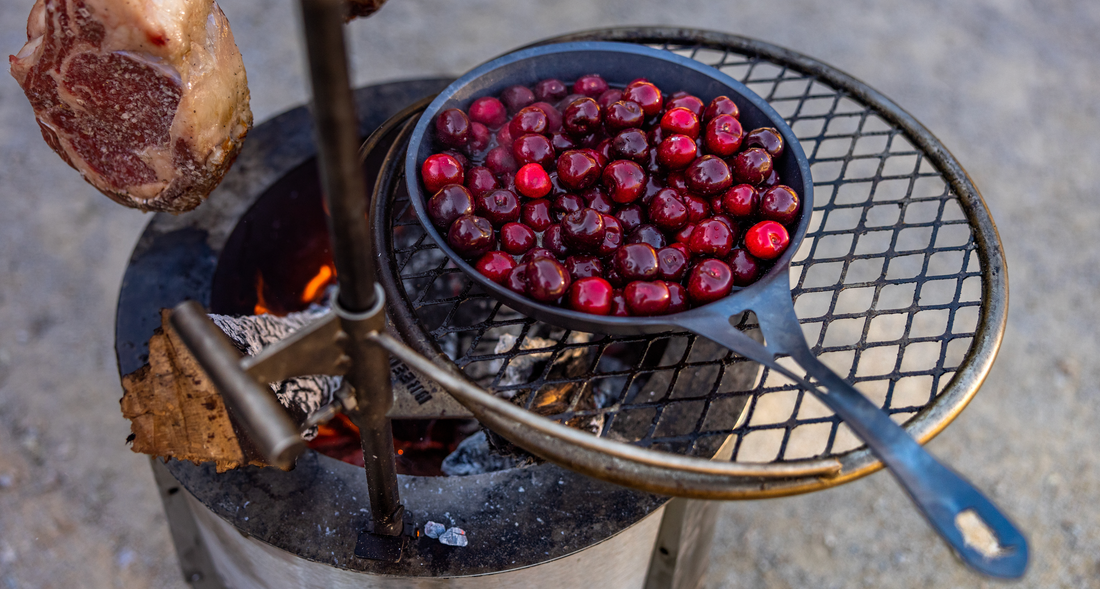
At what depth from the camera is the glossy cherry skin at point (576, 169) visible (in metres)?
1.48

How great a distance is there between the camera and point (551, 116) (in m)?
1.61

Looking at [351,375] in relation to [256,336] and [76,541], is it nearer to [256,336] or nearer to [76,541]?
[256,336]

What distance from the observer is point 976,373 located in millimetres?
1319

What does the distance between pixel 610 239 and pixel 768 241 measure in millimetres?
302

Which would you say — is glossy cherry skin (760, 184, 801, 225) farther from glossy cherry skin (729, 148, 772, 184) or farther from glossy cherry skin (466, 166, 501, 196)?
glossy cherry skin (466, 166, 501, 196)

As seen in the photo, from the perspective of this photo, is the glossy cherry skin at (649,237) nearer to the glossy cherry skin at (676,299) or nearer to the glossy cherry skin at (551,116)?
the glossy cherry skin at (676,299)

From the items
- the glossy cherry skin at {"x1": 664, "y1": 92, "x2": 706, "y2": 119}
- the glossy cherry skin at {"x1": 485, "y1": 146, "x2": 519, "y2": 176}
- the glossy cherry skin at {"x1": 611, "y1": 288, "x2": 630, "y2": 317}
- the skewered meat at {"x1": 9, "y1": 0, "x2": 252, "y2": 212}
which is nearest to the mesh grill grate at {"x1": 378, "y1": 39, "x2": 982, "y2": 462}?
the glossy cherry skin at {"x1": 611, "y1": 288, "x2": 630, "y2": 317}

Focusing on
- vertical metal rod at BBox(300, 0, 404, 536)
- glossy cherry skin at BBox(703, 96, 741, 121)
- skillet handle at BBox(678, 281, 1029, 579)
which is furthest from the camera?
glossy cherry skin at BBox(703, 96, 741, 121)

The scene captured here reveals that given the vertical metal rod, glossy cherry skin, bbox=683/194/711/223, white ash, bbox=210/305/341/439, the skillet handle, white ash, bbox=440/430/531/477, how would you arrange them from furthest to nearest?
white ash, bbox=440/430/531/477 → white ash, bbox=210/305/341/439 → glossy cherry skin, bbox=683/194/711/223 → the skillet handle → the vertical metal rod

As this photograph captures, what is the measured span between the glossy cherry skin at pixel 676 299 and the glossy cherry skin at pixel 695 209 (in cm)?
21

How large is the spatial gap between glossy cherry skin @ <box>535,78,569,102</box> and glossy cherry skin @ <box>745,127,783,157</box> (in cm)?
45

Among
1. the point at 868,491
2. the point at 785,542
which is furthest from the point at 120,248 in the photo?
the point at 868,491

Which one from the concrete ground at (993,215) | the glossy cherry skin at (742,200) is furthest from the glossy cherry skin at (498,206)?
the concrete ground at (993,215)

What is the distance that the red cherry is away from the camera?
130 centimetres
